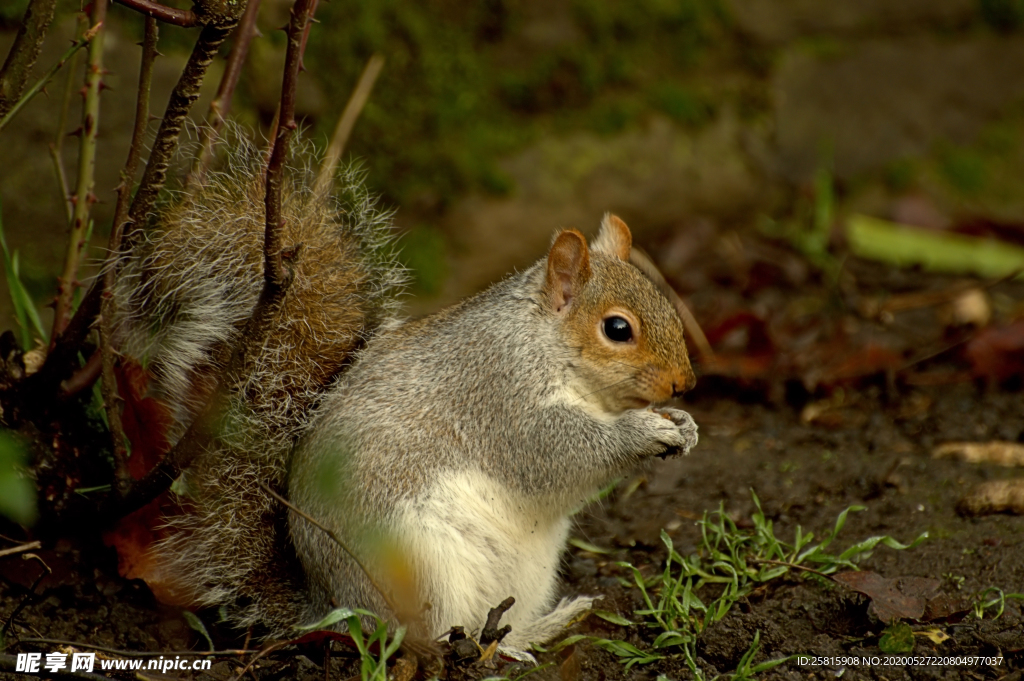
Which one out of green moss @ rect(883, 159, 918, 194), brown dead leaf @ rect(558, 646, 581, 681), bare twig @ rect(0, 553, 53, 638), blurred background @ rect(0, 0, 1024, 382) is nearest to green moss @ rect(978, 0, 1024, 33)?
blurred background @ rect(0, 0, 1024, 382)

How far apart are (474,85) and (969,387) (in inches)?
83.3

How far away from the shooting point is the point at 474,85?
3.72 metres

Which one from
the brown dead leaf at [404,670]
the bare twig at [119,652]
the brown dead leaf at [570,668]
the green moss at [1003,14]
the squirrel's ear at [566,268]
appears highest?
the green moss at [1003,14]

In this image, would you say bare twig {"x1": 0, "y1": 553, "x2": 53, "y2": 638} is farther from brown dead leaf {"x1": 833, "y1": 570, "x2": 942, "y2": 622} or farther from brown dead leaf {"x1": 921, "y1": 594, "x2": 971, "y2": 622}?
brown dead leaf {"x1": 921, "y1": 594, "x2": 971, "y2": 622}

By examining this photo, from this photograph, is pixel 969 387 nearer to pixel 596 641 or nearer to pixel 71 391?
pixel 596 641

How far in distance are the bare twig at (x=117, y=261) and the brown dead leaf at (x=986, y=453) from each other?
2.19 metres

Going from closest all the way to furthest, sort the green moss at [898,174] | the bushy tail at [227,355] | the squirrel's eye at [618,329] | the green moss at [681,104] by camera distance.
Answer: the bushy tail at [227,355] < the squirrel's eye at [618,329] < the green moss at [681,104] < the green moss at [898,174]

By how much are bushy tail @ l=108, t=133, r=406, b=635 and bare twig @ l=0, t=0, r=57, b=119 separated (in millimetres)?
372

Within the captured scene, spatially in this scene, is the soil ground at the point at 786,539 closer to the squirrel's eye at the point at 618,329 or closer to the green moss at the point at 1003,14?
the squirrel's eye at the point at 618,329

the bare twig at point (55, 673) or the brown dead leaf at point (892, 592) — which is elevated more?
the brown dead leaf at point (892, 592)

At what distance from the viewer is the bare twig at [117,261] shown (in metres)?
1.86

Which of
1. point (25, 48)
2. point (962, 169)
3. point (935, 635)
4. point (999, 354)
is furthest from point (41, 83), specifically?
point (962, 169)

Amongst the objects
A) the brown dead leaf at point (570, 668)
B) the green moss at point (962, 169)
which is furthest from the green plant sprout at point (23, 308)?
the green moss at point (962, 169)

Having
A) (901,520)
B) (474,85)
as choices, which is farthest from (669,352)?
(474,85)
